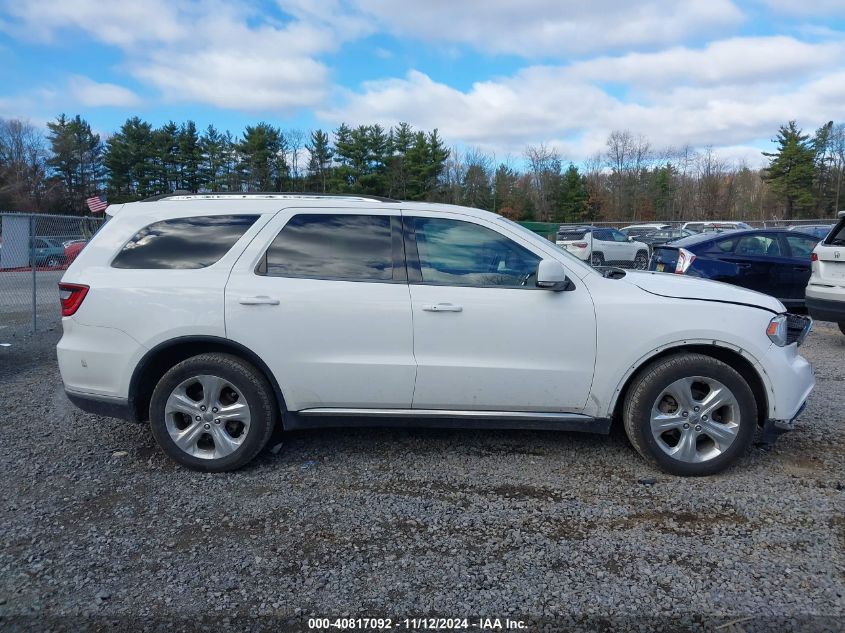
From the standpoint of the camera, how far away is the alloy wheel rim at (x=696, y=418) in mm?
3635

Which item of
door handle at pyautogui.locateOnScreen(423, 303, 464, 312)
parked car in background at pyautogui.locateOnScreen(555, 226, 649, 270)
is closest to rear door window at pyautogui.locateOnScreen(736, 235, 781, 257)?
door handle at pyautogui.locateOnScreen(423, 303, 464, 312)

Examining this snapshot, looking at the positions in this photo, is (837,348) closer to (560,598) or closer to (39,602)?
(560,598)

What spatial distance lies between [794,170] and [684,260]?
56.6m

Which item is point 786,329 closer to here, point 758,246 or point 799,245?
point 758,246

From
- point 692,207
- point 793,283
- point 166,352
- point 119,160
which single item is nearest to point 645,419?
point 166,352

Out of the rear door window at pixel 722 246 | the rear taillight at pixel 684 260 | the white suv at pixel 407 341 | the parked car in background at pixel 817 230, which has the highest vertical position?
the parked car in background at pixel 817 230

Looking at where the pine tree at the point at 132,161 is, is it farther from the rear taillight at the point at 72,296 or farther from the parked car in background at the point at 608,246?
the rear taillight at the point at 72,296

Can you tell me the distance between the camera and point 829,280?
728cm

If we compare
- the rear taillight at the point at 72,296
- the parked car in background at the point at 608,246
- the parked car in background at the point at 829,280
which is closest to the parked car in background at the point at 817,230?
the parked car in background at the point at 829,280

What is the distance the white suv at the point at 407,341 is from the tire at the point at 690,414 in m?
0.01

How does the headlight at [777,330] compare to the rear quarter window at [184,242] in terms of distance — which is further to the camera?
the rear quarter window at [184,242]

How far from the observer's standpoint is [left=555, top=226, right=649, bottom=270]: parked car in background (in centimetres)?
2320

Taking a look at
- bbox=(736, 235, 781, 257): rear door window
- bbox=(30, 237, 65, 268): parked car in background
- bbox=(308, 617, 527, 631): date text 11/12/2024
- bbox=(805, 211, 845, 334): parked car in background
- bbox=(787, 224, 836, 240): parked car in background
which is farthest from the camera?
bbox=(787, 224, 836, 240): parked car in background

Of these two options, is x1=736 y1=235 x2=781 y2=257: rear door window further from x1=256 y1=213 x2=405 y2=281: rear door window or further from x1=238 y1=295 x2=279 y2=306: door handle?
x1=238 y1=295 x2=279 y2=306: door handle
